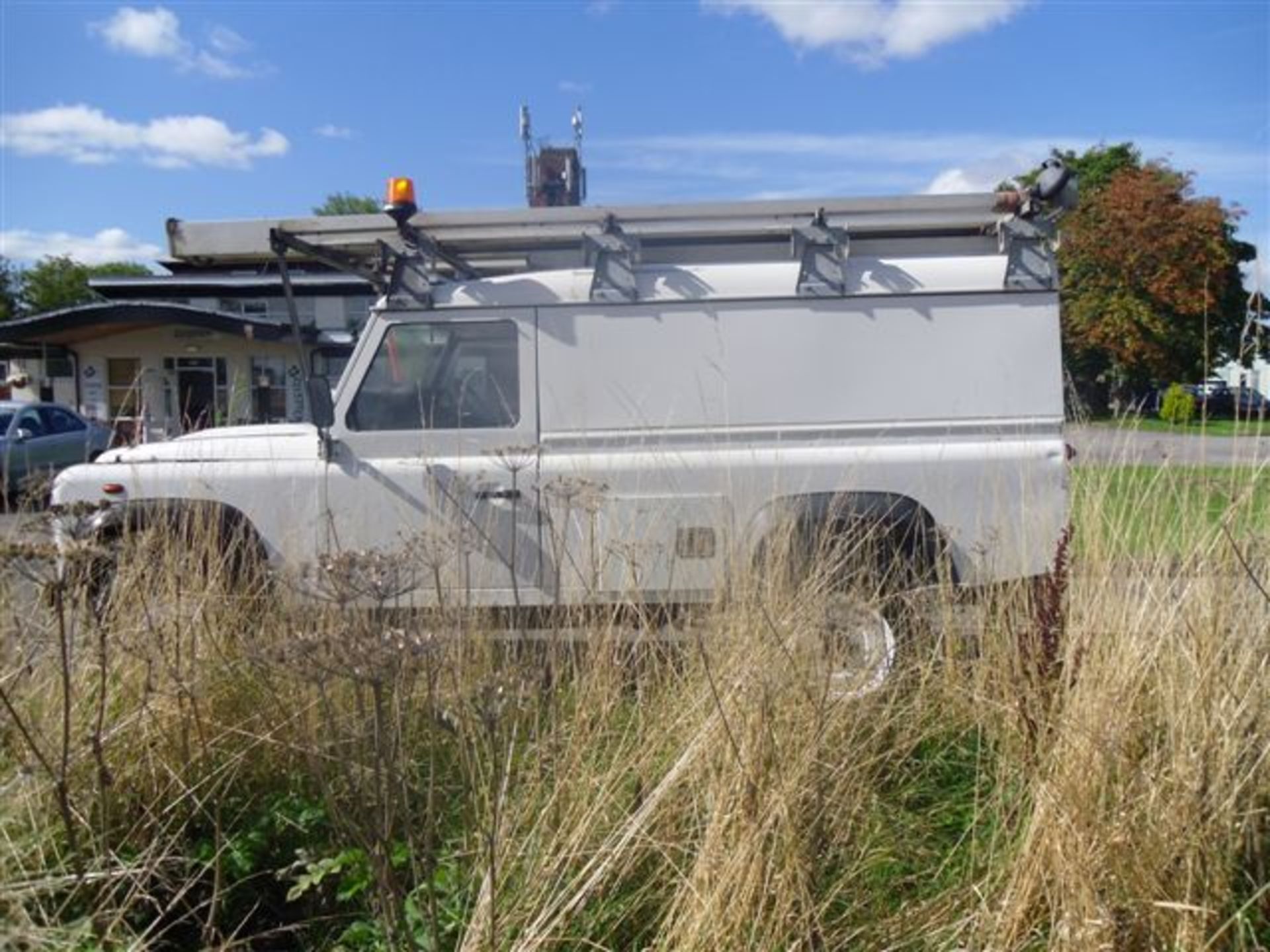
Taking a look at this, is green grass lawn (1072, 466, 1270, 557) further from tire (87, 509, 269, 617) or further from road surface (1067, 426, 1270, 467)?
tire (87, 509, 269, 617)

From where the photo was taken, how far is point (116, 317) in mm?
25141

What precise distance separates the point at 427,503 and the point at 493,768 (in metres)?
2.66

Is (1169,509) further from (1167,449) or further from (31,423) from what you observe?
(31,423)

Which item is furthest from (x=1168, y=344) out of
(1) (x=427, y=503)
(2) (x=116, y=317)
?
(1) (x=427, y=503)

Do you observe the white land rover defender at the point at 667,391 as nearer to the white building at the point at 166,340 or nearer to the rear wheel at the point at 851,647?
the rear wheel at the point at 851,647

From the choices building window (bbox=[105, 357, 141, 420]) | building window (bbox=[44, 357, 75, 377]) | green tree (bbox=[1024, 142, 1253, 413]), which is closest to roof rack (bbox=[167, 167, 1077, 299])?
green tree (bbox=[1024, 142, 1253, 413])

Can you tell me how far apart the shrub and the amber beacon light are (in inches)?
139

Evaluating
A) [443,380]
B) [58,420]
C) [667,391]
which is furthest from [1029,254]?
[58,420]

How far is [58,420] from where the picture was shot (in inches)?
663

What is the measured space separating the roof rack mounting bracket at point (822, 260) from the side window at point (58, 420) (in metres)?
15.3

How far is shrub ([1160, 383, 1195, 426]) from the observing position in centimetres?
372

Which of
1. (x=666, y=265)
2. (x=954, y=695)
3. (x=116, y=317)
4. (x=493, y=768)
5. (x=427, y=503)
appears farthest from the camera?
(x=116, y=317)

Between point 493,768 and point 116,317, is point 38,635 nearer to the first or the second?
point 493,768

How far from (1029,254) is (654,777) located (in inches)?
134
